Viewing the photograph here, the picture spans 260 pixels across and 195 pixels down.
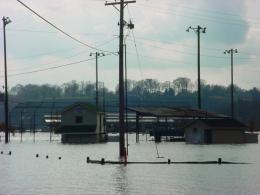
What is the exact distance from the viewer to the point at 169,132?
8969cm

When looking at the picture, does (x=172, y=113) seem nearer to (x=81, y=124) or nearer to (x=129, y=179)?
(x=81, y=124)

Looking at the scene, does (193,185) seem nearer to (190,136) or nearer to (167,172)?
(167,172)

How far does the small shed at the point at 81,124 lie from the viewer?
289 ft

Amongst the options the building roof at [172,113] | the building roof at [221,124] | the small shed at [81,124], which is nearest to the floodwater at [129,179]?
the building roof at [221,124]

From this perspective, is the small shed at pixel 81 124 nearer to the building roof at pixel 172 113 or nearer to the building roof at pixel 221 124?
the building roof at pixel 172 113

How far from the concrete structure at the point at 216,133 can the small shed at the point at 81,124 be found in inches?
576

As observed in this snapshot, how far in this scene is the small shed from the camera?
88062 mm

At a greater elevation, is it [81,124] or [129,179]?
[81,124]

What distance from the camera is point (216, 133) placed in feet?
257

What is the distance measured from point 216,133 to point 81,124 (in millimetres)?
20922

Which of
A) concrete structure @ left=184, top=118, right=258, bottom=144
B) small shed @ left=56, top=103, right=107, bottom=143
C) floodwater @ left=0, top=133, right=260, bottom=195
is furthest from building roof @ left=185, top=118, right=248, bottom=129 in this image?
floodwater @ left=0, top=133, right=260, bottom=195

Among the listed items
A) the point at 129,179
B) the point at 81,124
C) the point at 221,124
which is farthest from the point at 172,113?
the point at 129,179

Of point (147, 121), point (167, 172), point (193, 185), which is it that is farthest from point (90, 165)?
point (147, 121)

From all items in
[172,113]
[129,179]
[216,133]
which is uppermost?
[172,113]
